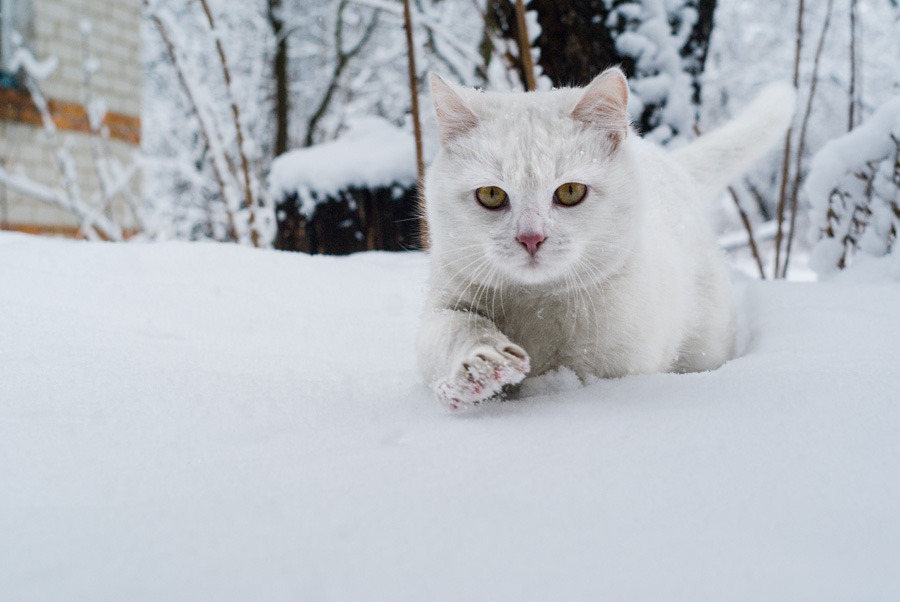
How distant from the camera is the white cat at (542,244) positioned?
1222mm

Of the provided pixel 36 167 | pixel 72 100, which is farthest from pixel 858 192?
pixel 72 100

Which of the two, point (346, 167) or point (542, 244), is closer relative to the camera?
point (542, 244)

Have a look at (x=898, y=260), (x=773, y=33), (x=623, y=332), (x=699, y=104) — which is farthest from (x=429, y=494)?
(x=773, y=33)

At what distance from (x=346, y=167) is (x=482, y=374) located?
2365 millimetres

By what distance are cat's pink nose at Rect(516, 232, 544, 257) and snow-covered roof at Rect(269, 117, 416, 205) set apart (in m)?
2.09

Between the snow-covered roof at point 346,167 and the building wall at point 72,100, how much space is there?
3.80 meters

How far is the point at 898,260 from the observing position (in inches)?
73.9

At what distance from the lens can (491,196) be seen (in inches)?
51.0

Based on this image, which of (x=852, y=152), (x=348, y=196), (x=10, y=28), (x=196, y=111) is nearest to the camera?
(x=852, y=152)

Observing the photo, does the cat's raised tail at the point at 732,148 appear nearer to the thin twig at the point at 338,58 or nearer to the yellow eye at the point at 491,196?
the yellow eye at the point at 491,196

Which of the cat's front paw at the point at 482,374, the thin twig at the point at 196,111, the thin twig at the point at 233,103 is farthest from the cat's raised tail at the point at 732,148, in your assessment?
the thin twig at the point at 196,111

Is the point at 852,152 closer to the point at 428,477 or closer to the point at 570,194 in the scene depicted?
the point at 570,194

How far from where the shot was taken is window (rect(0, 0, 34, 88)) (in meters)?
6.09

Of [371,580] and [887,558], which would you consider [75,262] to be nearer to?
[371,580]
